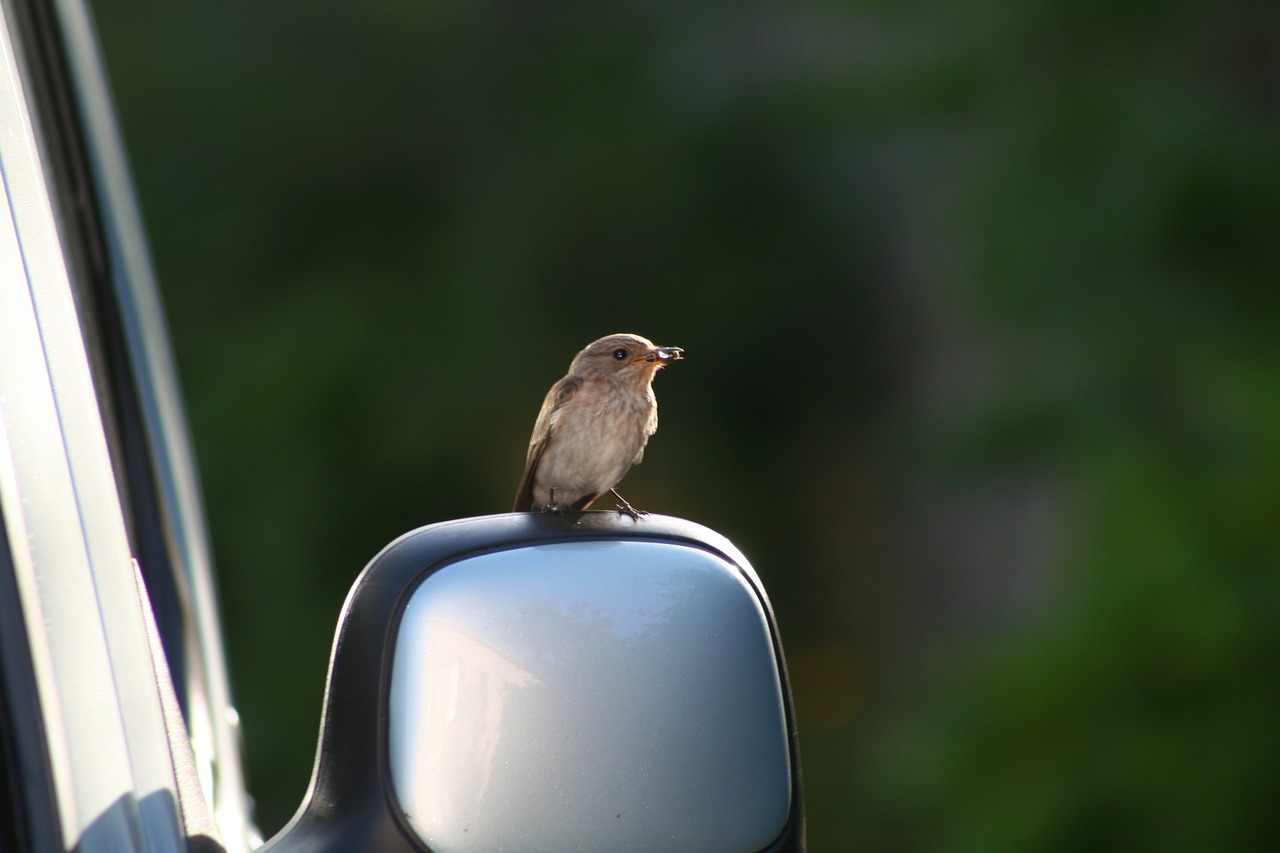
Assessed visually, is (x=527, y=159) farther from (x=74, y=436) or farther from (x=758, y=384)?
(x=74, y=436)

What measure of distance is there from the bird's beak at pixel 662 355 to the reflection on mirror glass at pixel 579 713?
170 cm

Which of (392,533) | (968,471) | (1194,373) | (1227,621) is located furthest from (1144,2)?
(392,533)

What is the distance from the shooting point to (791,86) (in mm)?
8750

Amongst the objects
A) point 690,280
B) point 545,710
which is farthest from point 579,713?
point 690,280

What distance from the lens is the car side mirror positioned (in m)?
1.41

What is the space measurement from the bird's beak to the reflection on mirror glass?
1702 mm

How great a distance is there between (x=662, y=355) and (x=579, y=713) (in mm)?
2030

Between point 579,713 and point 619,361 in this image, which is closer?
point 579,713

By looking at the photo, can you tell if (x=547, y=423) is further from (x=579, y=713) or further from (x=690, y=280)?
(x=690, y=280)

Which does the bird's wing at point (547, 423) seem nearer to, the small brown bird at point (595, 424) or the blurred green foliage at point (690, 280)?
the small brown bird at point (595, 424)

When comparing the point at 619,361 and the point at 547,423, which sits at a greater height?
the point at 619,361

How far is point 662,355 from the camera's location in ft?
11.1

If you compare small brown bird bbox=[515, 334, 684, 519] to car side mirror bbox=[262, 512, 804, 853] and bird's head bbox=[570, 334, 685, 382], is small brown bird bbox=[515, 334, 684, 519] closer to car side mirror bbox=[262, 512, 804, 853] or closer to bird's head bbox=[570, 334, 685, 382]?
bird's head bbox=[570, 334, 685, 382]

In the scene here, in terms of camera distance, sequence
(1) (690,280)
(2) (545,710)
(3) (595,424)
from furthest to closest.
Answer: (1) (690,280)
(3) (595,424)
(2) (545,710)
